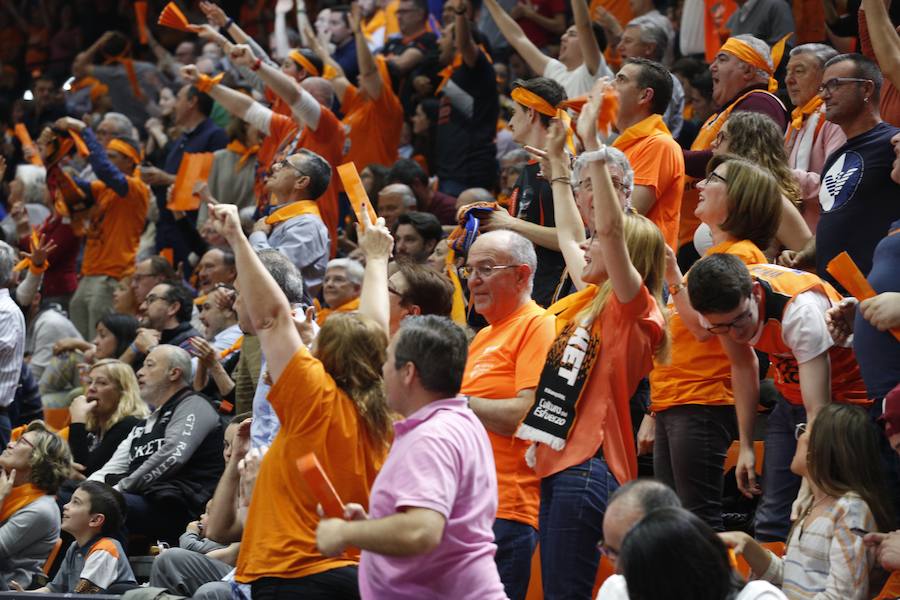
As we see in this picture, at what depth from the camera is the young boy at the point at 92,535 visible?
603 cm

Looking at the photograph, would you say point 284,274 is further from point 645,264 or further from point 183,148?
point 183,148

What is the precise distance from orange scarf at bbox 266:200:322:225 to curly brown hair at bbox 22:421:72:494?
5.27 feet

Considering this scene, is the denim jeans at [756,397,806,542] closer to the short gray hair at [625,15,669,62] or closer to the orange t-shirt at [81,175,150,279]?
the short gray hair at [625,15,669,62]

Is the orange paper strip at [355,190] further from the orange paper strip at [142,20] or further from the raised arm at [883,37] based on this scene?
the orange paper strip at [142,20]

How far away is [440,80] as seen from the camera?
10586mm

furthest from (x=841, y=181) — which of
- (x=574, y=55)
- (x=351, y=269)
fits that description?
(x=574, y=55)

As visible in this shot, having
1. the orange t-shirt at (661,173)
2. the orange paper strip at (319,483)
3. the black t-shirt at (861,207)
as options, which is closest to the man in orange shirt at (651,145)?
the orange t-shirt at (661,173)

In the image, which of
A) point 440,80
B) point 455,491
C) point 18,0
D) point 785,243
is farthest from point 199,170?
point 18,0

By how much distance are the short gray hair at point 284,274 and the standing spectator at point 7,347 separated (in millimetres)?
2681

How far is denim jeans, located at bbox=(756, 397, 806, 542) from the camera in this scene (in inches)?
184

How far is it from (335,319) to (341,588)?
784 mm

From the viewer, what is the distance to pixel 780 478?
4.70m

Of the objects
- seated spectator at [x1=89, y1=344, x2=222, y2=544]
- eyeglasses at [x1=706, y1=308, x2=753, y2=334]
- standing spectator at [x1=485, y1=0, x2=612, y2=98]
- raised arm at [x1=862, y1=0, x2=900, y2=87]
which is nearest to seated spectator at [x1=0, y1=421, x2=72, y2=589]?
seated spectator at [x1=89, y1=344, x2=222, y2=544]

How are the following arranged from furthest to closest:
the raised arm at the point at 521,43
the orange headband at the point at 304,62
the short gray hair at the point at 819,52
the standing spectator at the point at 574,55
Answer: the orange headband at the point at 304,62 → the raised arm at the point at 521,43 → the standing spectator at the point at 574,55 → the short gray hair at the point at 819,52
